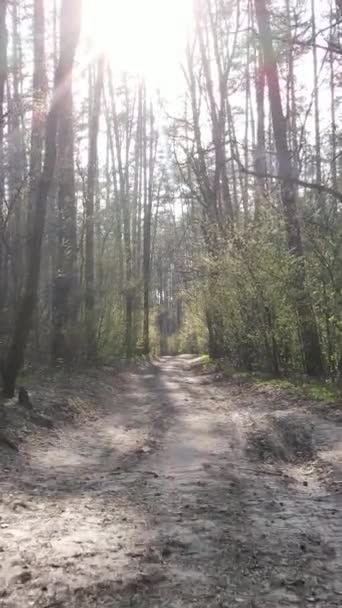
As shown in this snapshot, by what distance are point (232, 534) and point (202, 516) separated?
40 centimetres

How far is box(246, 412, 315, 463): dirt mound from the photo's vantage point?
6.20 meters

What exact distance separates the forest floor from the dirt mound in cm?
3

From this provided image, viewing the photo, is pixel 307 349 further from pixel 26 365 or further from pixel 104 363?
pixel 104 363

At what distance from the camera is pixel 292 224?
474 inches

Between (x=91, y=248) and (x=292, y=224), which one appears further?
(x=91, y=248)

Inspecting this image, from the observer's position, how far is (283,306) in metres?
11.5

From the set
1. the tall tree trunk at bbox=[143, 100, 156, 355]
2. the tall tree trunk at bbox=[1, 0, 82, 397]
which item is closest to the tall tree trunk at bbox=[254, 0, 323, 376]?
the tall tree trunk at bbox=[1, 0, 82, 397]

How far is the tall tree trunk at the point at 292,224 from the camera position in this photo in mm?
11094

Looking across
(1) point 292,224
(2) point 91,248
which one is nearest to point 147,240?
(2) point 91,248

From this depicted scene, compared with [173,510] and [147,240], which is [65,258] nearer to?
[173,510]

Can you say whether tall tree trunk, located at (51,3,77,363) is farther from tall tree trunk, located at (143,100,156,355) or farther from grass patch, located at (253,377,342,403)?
tall tree trunk, located at (143,100,156,355)

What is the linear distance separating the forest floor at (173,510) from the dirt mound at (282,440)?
3cm

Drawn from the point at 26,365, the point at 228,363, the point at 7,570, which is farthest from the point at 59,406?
the point at 228,363

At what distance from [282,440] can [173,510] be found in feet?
9.60
